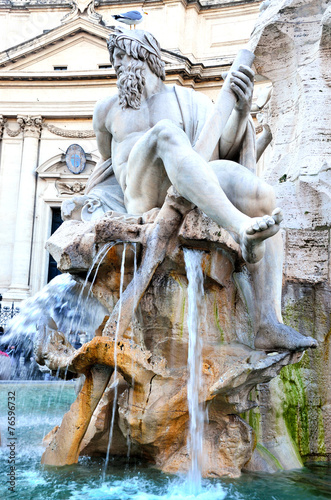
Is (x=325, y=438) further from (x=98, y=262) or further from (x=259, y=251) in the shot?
(x=98, y=262)

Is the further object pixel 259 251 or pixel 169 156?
pixel 169 156

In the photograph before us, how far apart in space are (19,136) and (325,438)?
20.5 m

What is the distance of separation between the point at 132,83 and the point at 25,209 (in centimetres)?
1832

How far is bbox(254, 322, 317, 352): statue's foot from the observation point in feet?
9.00

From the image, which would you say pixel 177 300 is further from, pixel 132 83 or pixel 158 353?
pixel 132 83

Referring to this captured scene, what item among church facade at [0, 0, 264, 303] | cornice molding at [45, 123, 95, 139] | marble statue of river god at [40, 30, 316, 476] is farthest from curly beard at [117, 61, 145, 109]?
cornice molding at [45, 123, 95, 139]

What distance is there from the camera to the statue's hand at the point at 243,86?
126 inches

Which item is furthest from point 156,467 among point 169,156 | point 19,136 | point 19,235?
point 19,136

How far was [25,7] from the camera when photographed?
934 inches

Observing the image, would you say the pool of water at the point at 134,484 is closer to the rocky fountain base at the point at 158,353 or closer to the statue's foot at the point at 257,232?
the rocky fountain base at the point at 158,353

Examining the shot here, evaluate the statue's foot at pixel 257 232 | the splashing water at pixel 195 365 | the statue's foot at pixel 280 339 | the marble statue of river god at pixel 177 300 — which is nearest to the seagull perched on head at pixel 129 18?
the marble statue of river god at pixel 177 300

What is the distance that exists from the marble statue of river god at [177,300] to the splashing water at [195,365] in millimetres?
39

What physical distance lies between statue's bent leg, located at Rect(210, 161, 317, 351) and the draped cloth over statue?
341 mm

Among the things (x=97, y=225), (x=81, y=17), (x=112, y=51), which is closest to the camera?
(x=97, y=225)
